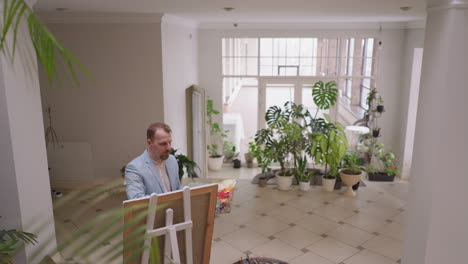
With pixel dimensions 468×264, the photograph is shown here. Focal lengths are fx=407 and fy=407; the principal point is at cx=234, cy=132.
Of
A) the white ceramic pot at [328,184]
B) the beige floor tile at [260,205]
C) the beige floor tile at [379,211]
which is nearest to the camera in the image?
the beige floor tile at [379,211]

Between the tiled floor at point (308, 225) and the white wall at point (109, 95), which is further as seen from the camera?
the white wall at point (109, 95)

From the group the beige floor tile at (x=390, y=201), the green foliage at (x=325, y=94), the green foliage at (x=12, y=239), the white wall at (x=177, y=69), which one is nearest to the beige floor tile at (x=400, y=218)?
the beige floor tile at (x=390, y=201)

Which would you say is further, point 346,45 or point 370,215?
point 346,45

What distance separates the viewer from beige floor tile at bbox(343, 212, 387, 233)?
227 inches

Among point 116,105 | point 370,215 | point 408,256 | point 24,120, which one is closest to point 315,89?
point 370,215

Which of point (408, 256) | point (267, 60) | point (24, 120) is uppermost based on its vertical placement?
point (267, 60)

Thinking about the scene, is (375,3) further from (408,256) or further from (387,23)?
(387,23)

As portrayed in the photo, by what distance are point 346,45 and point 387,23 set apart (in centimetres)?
96

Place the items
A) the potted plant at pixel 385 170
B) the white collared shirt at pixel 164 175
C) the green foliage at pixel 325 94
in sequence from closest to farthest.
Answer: the white collared shirt at pixel 164 175 < the green foliage at pixel 325 94 < the potted plant at pixel 385 170

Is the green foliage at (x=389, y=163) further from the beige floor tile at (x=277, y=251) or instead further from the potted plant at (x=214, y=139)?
the beige floor tile at (x=277, y=251)

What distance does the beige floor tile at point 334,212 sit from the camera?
20.1 ft

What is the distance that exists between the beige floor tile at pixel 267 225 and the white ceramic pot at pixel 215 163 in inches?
139

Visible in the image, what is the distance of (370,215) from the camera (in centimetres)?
622

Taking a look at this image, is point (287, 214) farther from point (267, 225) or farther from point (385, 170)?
point (385, 170)
